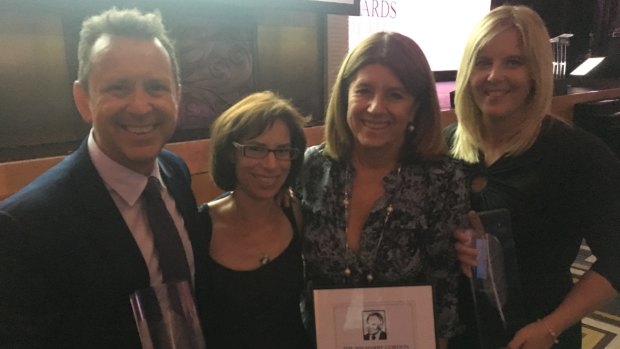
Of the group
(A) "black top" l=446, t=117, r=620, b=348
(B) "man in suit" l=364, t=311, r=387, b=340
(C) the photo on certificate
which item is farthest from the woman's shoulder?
(B) "man in suit" l=364, t=311, r=387, b=340

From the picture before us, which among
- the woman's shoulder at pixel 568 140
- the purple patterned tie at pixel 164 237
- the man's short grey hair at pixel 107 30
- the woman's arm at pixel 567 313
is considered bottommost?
the woman's arm at pixel 567 313

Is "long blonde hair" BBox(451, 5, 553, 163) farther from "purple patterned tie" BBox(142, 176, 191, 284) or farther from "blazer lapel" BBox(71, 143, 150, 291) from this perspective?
"blazer lapel" BBox(71, 143, 150, 291)

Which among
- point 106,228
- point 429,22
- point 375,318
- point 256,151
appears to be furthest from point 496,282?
point 429,22

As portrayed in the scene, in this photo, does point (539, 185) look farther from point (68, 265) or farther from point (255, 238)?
point (68, 265)

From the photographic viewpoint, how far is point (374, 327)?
126 centimetres

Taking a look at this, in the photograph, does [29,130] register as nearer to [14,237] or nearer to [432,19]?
[14,237]

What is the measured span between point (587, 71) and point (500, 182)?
187 inches

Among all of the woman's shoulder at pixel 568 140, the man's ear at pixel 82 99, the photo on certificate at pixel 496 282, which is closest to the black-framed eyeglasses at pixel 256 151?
the man's ear at pixel 82 99

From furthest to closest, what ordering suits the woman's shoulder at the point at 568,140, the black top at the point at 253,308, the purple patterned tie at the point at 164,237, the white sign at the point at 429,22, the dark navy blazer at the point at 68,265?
1. the white sign at the point at 429,22
2. the woman's shoulder at the point at 568,140
3. the black top at the point at 253,308
4. the purple patterned tie at the point at 164,237
5. the dark navy blazer at the point at 68,265

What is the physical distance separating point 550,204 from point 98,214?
4.29 ft

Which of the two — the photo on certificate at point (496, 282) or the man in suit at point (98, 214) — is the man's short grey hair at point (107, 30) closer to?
the man in suit at point (98, 214)

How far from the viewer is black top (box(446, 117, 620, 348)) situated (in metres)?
1.44

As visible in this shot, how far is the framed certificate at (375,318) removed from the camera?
1.27m

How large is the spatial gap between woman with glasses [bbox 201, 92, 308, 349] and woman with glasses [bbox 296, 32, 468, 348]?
0.28ft
